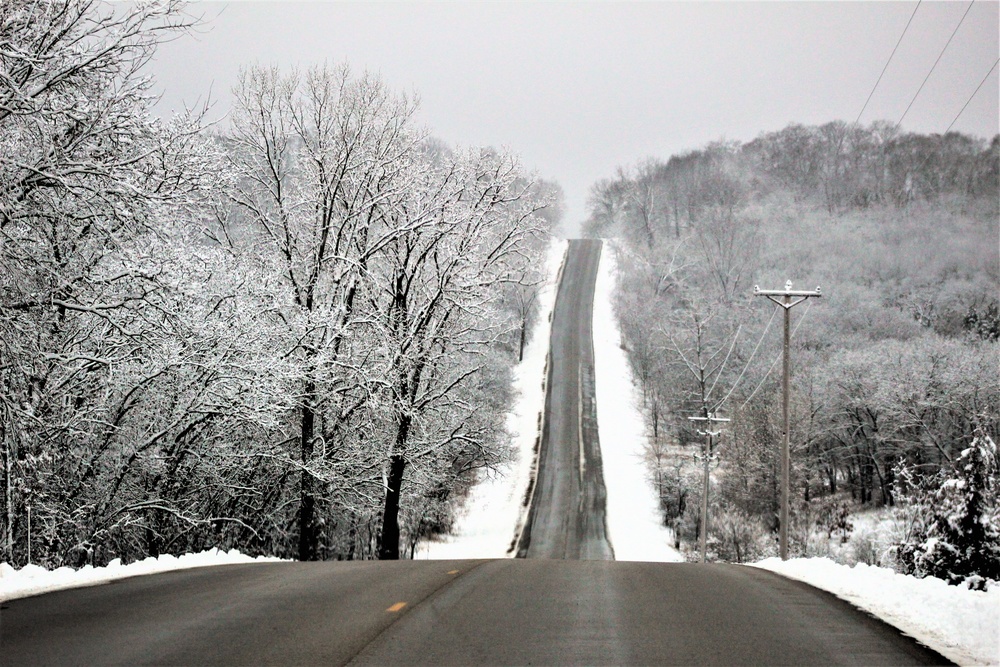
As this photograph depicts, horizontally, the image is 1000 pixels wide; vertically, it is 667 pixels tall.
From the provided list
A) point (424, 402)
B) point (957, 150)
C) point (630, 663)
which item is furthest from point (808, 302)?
point (630, 663)

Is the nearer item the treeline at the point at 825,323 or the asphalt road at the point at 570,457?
the asphalt road at the point at 570,457

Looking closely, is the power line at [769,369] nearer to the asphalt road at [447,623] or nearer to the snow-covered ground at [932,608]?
the snow-covered ground at [932,608]

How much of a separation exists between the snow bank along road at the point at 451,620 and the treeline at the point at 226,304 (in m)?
3.96

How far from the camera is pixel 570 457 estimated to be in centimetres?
5328

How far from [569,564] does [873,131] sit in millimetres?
114237

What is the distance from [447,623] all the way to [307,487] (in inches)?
620

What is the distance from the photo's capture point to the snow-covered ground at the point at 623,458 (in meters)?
40.8

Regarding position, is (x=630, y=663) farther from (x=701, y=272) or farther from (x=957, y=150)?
(x=957, y=150)

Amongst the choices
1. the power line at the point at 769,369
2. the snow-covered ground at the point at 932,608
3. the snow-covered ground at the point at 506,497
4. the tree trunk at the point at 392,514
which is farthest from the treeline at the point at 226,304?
the power line at the point at 769,369

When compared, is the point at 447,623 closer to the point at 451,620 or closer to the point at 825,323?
the point at 451,620

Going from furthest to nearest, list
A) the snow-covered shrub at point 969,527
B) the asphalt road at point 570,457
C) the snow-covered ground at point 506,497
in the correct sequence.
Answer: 1. the asphalt road at point 570,457
2. the snow-covered ground at point 506,497
3. the snow-covered shrub at point 969,527

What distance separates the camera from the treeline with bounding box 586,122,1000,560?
47.4 metres

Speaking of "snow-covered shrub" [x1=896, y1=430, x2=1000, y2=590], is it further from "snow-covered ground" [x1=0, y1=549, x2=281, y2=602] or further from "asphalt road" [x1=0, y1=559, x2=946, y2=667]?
"snow-covered ground" [x1=0, y1=549, x2=281, y2=602]

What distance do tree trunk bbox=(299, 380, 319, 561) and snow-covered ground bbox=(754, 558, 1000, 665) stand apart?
14.6 meters
